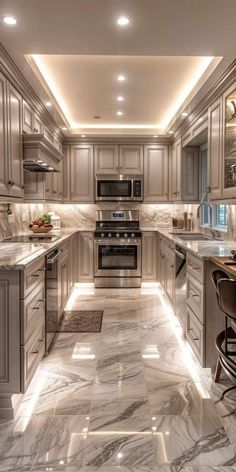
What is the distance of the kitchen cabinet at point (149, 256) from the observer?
18.4ft

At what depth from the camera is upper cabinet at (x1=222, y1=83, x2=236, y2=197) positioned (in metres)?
2.84

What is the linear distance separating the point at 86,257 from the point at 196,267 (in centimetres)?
303

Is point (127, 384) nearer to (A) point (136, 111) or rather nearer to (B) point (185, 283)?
(B) point (185, 283)

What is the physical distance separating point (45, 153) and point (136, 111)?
173cm

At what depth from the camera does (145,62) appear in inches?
126

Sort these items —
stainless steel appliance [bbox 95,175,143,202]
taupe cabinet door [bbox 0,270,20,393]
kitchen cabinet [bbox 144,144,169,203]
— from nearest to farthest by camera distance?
taupe cabinet door [bbox 0,270,20,393], stainless steel appliance [bbox 95,175,143,202], kitchen cabinet [bbox 144,144,169,203]

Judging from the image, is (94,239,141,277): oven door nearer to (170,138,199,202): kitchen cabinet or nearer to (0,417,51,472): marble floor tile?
(170,138,199,202): kitchen cabinet

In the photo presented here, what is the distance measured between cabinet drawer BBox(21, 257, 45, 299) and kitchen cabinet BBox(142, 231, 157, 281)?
3003mm

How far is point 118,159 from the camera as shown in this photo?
5797mm

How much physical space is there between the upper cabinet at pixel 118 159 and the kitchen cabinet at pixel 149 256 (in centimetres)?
109

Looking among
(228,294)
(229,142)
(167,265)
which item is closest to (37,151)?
(229,142)

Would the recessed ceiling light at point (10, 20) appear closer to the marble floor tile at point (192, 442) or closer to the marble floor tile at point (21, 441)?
the marble floor tile at point (21, 441)

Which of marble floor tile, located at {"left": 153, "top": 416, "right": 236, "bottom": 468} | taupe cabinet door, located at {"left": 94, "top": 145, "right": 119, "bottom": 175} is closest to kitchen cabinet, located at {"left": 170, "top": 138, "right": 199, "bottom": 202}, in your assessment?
taupe cabinet door, located at {"left": 94, "top": 145, "right": 119, "bottom": 175}

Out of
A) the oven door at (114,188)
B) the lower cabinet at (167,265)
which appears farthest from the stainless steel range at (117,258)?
the oven door at (114,188)
